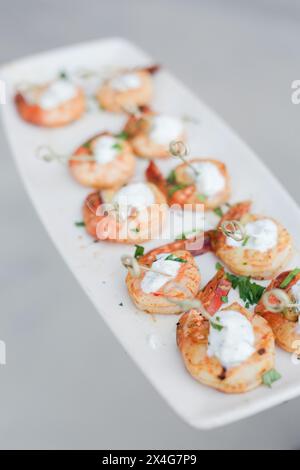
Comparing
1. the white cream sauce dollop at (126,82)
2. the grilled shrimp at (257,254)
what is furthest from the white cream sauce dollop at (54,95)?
the grilled shrimp at (257,254)

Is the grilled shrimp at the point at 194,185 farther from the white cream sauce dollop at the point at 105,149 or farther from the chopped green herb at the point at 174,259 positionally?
the chopped green herb at the point at 174,259

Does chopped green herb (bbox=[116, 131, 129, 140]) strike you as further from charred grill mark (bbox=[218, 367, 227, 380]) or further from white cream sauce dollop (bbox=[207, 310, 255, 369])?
charred grill mark (bbox=[218, 367, 227, 380])

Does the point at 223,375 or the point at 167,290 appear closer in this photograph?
the point at 223,375

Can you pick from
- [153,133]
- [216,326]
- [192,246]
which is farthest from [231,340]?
[153,133]

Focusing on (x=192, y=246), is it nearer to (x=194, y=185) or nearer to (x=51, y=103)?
(x=194, y=185)

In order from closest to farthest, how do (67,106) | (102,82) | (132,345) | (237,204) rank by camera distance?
(132,345)
(237,204)
(67,106)
(102,82)

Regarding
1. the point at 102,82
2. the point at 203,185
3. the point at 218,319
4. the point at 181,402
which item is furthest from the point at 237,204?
the point at 102,82

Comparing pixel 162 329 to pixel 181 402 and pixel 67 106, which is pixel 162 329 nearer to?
pixel 181 402
